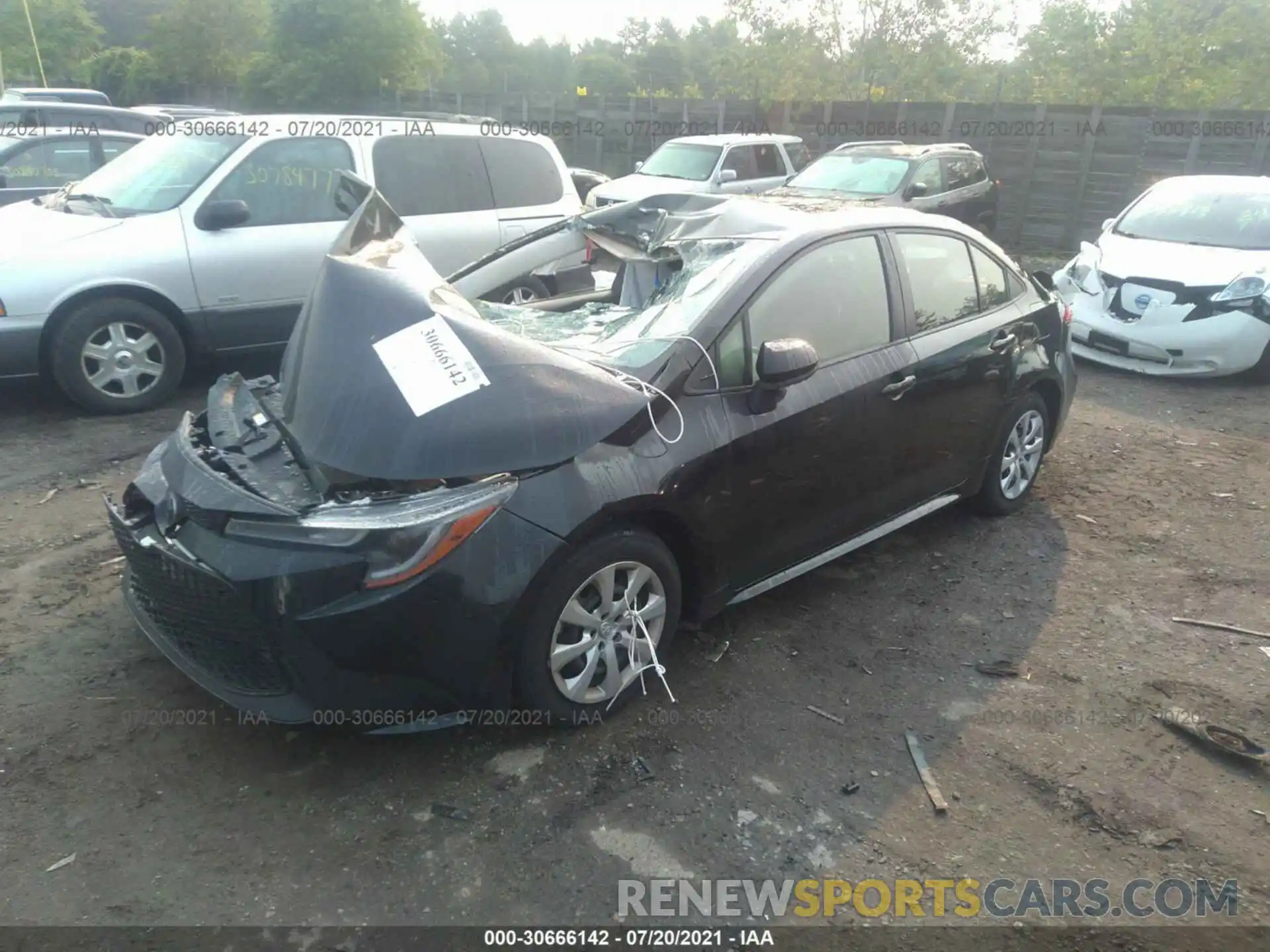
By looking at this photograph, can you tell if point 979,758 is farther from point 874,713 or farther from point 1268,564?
point 1268,564

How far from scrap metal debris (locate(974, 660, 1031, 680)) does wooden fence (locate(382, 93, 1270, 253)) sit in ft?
42.2

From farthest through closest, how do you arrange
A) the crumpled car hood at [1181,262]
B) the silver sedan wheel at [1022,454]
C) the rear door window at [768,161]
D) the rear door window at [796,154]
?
the rear door window at [796,154] < the rear door window at [768,161] < the crumpled car hood at [1181,262] < the silver sedan wheel at [1022,454]

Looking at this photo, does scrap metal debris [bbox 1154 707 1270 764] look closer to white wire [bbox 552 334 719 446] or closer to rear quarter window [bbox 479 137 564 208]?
white wire [bbox 552 334 719 446]

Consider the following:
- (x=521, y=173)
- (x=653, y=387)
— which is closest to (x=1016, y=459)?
(x=653, y=387)

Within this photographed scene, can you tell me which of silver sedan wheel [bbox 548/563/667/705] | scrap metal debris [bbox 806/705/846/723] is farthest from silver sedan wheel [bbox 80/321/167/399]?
scrap metal debris [bbox 806/705/846/723]

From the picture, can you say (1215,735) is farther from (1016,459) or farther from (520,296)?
(520,296)

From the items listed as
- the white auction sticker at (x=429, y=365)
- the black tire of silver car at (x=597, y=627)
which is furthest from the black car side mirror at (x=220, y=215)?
the black tire of silver car at (x=597, y=627)

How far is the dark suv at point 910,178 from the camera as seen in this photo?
11.8m

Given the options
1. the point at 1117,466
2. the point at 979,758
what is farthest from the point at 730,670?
the point at 1117,466

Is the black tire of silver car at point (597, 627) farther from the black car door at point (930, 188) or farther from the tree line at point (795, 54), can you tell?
the tree line at point (795, 54)

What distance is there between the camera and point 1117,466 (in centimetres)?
598

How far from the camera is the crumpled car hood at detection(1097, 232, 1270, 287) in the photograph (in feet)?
25.4

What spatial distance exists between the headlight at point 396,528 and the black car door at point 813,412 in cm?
105

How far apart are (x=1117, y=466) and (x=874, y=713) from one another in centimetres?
347
